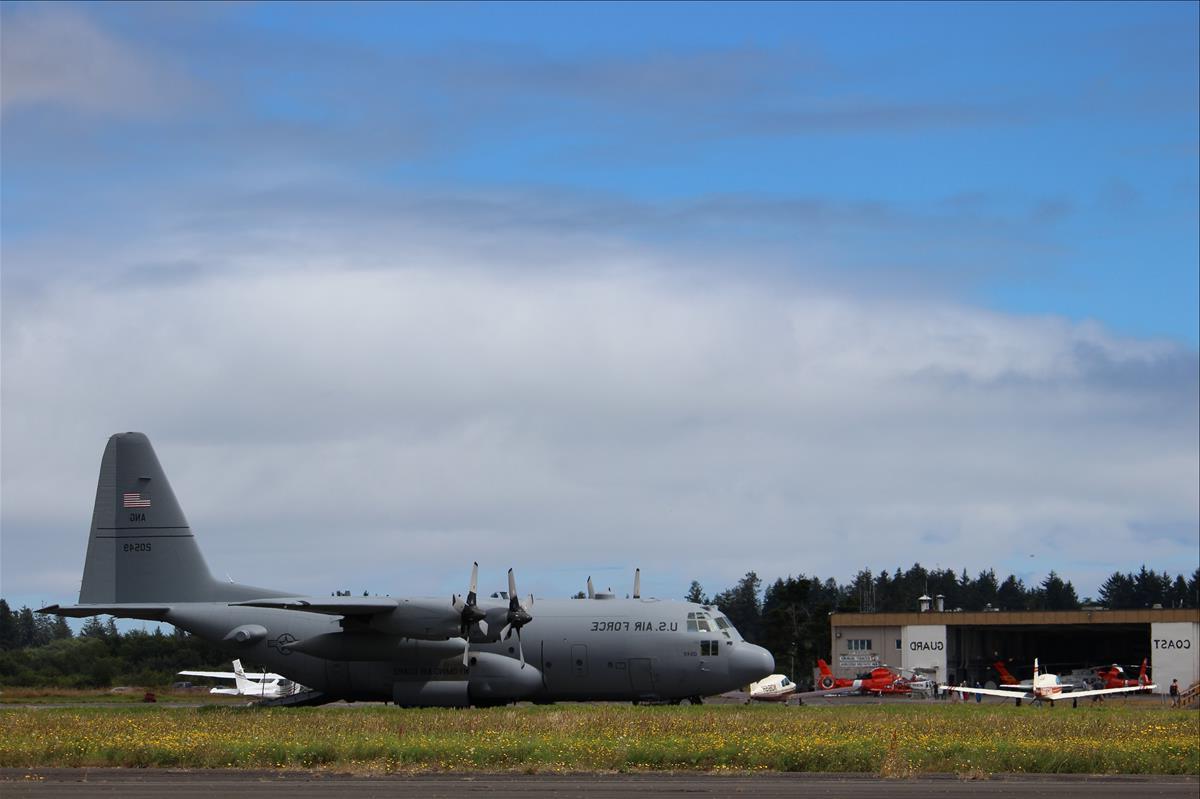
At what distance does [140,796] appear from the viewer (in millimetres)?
21828

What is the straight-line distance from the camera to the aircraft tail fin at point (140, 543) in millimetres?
44812

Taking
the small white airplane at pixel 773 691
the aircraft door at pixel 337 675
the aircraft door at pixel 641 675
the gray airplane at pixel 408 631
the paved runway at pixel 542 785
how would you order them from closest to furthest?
1. the paved runway at pixel 542 785
2. the gray airplane at pixel 408 631
3. the aircraft door at pixel 337 675
4. the aircraft door at pixel 641 675
5. the small white airplane at pixel 773 691

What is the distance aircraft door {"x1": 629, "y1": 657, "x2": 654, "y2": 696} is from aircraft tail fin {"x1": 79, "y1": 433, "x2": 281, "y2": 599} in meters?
12.5

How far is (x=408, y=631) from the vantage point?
41.0 m

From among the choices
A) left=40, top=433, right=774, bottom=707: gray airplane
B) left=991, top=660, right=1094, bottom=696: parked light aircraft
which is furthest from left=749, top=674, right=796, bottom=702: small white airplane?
left=40, top=433, right=774, bottom=707: gray airplane

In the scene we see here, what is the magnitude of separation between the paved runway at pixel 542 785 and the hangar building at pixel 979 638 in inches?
2551

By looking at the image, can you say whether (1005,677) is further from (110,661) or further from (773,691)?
(110,661)

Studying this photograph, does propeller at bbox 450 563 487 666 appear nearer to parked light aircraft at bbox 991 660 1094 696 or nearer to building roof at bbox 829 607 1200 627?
parked light aircraft at bbox 991 660 1094 696

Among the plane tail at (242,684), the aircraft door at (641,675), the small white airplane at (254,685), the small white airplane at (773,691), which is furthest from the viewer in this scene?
the small white airplane at (773,691)

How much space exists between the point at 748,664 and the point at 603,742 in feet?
45.8

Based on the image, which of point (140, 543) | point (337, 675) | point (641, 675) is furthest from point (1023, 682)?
point (140, 543)

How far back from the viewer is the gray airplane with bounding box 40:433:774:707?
42000 mm

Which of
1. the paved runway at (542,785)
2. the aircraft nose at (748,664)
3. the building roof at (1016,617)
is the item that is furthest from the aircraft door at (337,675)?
the building roof at (1016,617)

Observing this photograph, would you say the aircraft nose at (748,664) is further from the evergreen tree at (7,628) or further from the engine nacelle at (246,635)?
the evergreen tree at (7,628)
